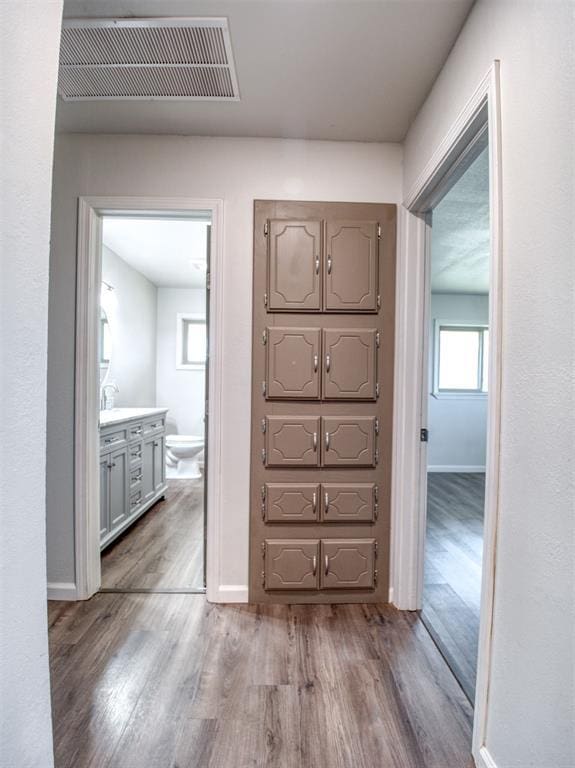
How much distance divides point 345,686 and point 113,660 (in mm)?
978

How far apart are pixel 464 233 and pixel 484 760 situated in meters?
3.46

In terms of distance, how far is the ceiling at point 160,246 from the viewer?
342 centimetres

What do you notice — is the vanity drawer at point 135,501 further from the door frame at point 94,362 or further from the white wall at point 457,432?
the white wall at point 457,432

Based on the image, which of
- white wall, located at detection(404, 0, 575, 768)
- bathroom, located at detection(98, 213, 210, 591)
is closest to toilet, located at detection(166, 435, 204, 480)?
bathroom, located at detection(98, 213, 210, 591)

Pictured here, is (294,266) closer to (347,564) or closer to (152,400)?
(347,564)

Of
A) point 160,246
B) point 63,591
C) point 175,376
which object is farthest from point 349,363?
point 175,376

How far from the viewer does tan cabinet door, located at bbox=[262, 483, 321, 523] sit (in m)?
2.13

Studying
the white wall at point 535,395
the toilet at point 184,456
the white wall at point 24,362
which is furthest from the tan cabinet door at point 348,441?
the toilet at point 184,456

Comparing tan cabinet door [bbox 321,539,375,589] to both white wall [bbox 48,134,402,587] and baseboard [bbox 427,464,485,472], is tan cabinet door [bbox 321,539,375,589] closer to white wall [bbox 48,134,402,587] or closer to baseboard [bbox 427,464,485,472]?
white wall [bbox 48,134,402,587]

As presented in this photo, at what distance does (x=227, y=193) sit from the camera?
84.4 inches

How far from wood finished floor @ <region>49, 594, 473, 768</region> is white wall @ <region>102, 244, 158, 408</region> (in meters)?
2.64

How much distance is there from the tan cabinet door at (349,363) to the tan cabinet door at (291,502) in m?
0.51

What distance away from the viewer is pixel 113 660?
171cm

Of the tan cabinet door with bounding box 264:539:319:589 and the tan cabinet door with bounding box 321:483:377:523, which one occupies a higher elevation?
the tan cabinet door with bounding box 321:483:377:523
